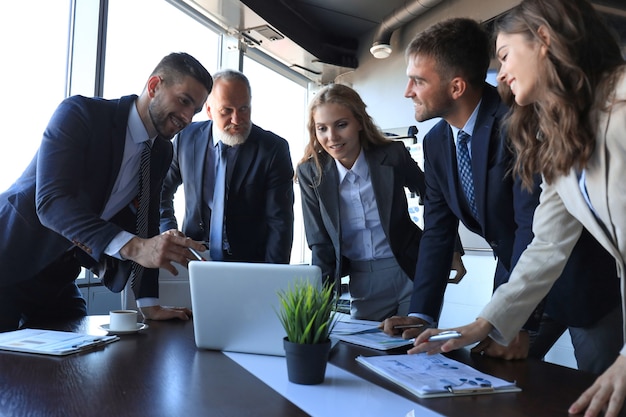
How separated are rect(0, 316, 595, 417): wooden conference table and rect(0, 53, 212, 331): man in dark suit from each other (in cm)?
44

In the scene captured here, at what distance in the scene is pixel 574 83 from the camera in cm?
129

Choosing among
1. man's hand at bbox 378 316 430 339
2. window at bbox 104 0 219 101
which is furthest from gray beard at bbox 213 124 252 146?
man's hand at bbox 378 316 430 339

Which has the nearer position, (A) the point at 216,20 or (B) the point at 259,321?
(B) the point at 259,321

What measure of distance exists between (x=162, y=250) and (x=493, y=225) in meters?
1.12

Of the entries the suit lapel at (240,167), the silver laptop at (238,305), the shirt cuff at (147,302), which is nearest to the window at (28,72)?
the suit lapel at (240,167)

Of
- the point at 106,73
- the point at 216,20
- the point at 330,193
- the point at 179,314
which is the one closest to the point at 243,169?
the point at 330,193

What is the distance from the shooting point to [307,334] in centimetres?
111

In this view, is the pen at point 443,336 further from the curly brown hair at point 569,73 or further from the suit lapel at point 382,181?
the suit lapel at point 382,181

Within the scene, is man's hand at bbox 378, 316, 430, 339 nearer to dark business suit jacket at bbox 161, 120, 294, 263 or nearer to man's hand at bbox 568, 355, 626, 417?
man's hand at bbox 568, 355, 626, 417

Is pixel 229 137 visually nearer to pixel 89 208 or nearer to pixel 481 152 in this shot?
pixel 89 208

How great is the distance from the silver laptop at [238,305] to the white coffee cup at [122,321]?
336 millimetres

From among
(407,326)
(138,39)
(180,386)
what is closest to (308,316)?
(180,386)

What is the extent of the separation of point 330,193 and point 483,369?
4.37 feet

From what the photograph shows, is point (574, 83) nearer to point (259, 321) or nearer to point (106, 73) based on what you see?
point (259, 321)
